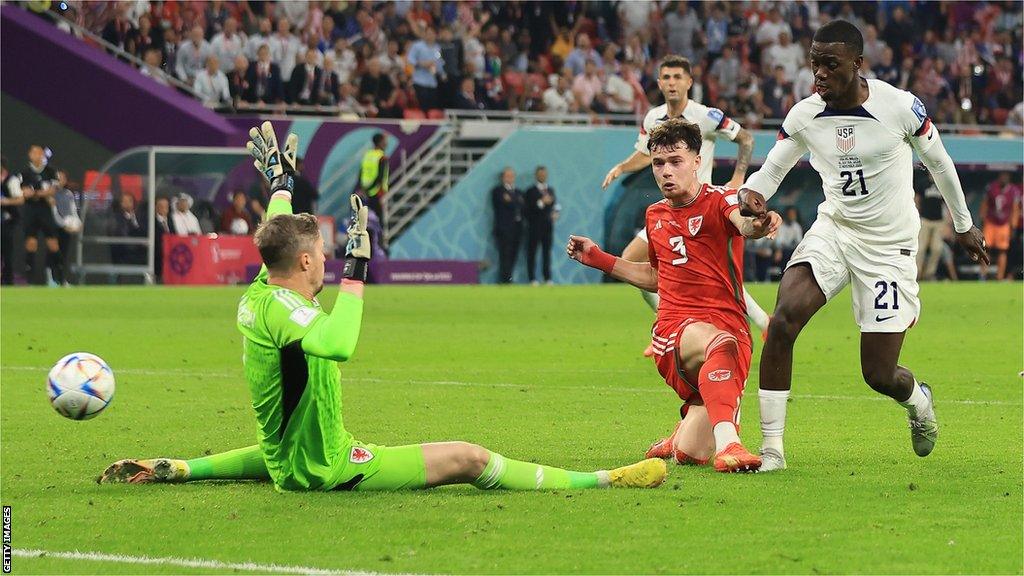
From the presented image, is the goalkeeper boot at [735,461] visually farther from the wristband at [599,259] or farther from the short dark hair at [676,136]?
the short dark hair at [676,136]

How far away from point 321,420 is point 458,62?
25615 mm

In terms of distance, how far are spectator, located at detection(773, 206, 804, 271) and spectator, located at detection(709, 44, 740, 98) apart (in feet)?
9.89

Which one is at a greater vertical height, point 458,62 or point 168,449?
point 458,62

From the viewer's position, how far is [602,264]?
8.60 metres

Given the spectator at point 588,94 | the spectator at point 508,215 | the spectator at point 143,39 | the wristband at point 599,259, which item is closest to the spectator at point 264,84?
the spectator at point 143,39

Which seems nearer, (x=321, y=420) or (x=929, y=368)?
(x=321, y=420)

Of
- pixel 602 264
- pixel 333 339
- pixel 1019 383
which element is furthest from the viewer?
pixel 1019 383

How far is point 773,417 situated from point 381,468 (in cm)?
218

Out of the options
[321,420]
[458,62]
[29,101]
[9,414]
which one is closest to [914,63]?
[458,62]

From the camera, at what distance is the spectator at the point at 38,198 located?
27547 mm

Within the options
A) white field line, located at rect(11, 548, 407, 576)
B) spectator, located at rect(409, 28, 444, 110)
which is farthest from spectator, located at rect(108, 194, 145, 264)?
white field line, located at rect(11, 548, 407, 576)

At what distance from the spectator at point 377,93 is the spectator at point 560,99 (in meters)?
3.40

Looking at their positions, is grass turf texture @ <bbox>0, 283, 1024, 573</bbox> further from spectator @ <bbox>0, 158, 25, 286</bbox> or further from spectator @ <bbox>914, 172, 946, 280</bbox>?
spectator @ <bbox>914, 172, 946, 280</bbox>

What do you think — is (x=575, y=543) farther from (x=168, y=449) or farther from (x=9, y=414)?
(x=9, y=414)
